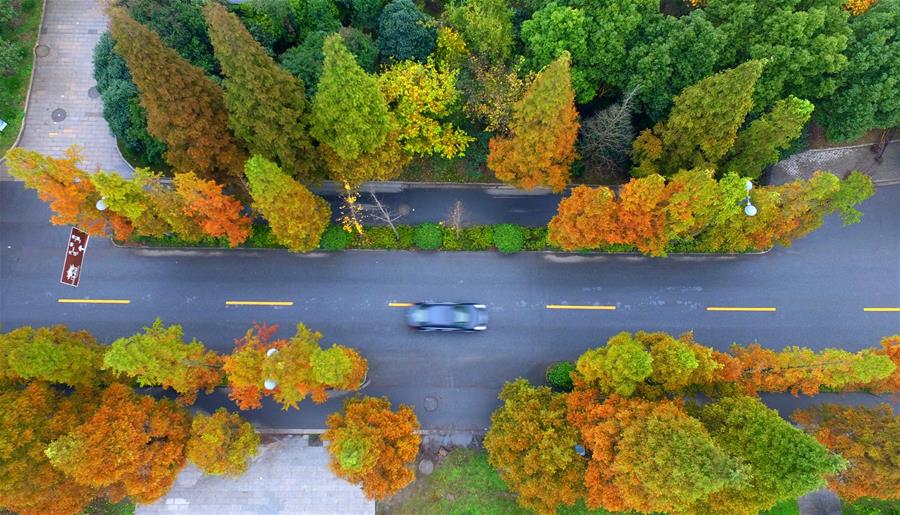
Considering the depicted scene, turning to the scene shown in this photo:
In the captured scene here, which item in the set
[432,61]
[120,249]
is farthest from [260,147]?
[120,249]

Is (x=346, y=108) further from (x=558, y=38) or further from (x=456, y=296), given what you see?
(x=456, y=296)

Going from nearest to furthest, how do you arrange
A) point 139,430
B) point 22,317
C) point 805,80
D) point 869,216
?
1. point 139,430
2. point 805,80
3. point 22,317
4. point 869,216

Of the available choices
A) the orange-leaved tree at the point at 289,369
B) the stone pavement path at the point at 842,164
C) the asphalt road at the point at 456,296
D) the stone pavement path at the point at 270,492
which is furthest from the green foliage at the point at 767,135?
the stone pavement path at the point at 270,492

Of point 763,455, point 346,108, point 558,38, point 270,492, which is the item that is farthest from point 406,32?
point 763,455

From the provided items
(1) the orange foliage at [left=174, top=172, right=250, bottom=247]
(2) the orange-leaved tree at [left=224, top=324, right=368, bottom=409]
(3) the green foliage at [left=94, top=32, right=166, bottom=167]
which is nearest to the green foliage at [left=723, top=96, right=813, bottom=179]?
(2) the orange-leaved tree at [left=224, top=324, right=368, bottom=409]

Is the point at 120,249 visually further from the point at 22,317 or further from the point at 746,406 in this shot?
the point at 746,406

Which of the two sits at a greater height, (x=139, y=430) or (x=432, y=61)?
(x=432, y=61)

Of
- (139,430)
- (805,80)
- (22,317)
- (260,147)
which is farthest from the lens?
(22,317)

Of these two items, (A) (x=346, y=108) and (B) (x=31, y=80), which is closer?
(A) (x=346, y=108)
